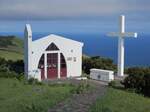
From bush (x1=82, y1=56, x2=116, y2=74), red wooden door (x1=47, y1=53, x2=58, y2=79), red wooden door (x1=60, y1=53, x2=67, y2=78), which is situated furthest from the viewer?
bush (x1=82, y1=56, x2=116, y2=74)

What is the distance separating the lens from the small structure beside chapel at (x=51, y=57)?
3672 cm

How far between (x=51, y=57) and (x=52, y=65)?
80 cm

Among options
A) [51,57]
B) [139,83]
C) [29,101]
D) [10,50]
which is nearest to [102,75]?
[51,57]

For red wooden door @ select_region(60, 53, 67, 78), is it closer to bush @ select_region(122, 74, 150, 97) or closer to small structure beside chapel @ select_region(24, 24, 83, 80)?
small structure beside chapel @ select_region(24, 24, 83, 80)

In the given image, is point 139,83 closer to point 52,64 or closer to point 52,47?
point 52,64

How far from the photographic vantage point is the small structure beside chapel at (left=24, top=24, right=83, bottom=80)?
3672 cm

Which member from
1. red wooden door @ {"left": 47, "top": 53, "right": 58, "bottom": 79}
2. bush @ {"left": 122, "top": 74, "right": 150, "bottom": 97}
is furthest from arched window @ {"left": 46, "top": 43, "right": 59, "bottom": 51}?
bush @ {"left": 122, "top": 74, "right": 150, "bottom": 97}

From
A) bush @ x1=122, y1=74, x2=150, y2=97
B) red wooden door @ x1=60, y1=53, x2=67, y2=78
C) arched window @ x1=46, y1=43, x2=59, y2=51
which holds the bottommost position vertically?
bush @ x1=122, y1=74, x2=150, y2=97

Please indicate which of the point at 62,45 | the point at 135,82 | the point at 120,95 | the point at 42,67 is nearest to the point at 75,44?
the point at 62,45

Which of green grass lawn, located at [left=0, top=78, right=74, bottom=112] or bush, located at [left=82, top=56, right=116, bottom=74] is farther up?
bush, located at [left=82, top=56, right=116, bottom=74]

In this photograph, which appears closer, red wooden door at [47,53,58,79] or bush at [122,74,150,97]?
bush at [122,74,150,97]

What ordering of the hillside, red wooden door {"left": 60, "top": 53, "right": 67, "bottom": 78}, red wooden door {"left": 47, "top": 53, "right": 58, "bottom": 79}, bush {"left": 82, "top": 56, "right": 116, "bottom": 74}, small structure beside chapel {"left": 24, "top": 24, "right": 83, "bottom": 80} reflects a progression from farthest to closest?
the hillside < bush {"left": 82, "top": 56, "right": 116, "bottom": 74} < red wooden door {"left": 60, "top": 53, "right": 67, "bottom": 78} < red wooden door {"left": 47, "top": 53, "right": 58, "bottom": 79} < small structure beside chapel {"left": 24, "top": 24, "right": 83, "bottom": 80}

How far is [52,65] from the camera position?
3856 cm

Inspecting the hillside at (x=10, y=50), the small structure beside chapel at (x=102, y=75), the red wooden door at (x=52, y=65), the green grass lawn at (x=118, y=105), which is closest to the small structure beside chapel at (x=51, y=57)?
the red wooden door at (x=52, y=65)
